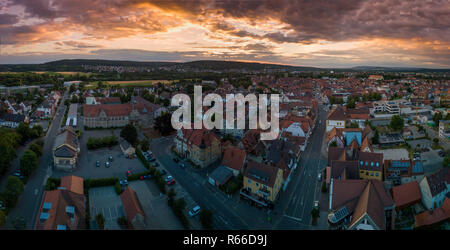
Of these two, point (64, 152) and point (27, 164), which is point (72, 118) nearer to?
point (64, 152)

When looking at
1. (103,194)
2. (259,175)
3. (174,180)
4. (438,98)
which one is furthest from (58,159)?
(438,98)

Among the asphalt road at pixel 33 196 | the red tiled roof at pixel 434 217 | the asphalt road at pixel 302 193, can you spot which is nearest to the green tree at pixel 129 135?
the asphalt road at pixel 33 196

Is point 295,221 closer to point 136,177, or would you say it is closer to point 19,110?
point 136,177

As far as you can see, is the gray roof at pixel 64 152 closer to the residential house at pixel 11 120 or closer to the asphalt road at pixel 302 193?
the asphalt road at pixel 302 193

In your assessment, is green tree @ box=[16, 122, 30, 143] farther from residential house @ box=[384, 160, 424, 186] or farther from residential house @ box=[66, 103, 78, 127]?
residential house @ box=[384, 160, 424, 186]

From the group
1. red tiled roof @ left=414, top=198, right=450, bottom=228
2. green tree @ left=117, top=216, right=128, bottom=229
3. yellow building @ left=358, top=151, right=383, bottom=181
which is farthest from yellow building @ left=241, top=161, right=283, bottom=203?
red tiled roof @ left=414, top=198, right=450, bottom=228

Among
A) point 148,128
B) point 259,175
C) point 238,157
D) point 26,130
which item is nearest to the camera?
point 259,175
